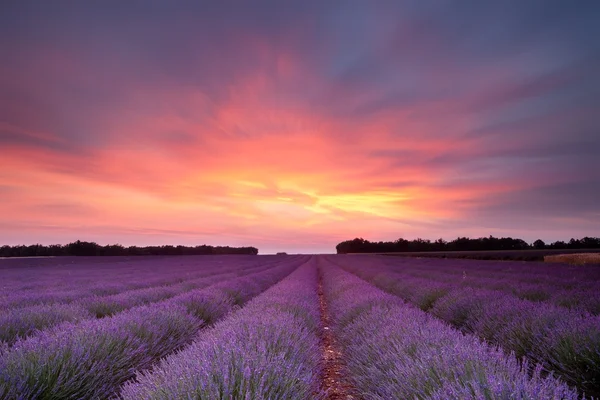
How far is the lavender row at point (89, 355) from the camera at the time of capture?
9.11ft

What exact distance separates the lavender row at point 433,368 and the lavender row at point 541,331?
2.73ft

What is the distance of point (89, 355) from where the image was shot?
10.9 ft

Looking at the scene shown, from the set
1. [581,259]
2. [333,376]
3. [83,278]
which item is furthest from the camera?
[581,259]

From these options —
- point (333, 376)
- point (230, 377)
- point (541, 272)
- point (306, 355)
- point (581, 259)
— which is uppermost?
point (581, 259)

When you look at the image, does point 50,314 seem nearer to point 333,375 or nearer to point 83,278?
point 333,375

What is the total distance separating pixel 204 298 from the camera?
Result: 7.26m

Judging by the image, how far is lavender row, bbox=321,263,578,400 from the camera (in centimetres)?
180

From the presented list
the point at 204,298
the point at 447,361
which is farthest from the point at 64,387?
the point at 204,298

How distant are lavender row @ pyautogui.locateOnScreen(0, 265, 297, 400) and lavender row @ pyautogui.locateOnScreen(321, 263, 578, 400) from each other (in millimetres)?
2297

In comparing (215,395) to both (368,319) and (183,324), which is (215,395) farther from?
(183,324)

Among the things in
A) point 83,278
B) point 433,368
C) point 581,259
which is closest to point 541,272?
point 581,259

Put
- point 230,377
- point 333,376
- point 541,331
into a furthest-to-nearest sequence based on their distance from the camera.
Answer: point 333,376 < point 541,331 < point 230,377

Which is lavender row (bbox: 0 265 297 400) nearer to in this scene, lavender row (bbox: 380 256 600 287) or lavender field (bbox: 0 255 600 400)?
lavender field (bbox: 0 255 600 400)

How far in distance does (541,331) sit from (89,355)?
478 centimetres
